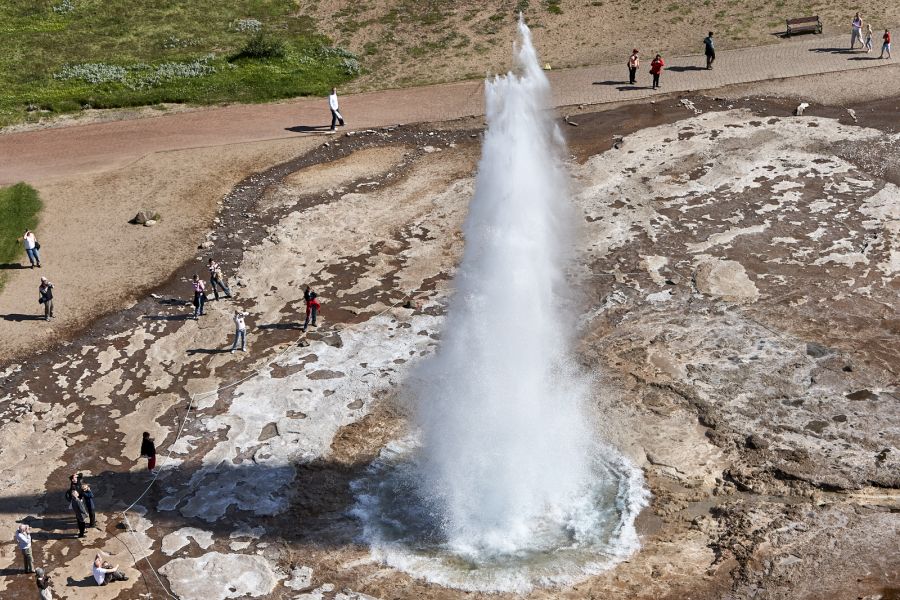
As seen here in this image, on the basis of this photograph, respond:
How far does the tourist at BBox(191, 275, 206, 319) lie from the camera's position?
29.1 meters

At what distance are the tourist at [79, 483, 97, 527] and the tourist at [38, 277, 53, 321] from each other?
925 cm

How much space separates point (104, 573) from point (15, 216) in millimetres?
19367

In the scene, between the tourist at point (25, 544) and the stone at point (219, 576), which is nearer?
the stone at point (219, 576)

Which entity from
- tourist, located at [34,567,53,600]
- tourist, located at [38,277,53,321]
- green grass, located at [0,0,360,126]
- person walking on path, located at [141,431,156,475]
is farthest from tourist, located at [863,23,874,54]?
tourist, located at [34,567,53,600]

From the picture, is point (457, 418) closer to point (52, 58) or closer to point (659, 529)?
point (659, 529)

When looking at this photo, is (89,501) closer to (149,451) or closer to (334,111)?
(149,451)

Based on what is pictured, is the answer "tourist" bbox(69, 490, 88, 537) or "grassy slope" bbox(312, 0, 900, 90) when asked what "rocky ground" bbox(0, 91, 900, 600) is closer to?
"tourist" bbox(69, 490, 88, 537)

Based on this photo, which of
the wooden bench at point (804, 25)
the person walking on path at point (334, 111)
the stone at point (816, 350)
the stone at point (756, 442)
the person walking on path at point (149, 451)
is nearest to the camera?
the stone at point (756, 442)

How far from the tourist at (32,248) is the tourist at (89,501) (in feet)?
42.0

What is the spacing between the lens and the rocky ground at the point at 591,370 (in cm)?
2045

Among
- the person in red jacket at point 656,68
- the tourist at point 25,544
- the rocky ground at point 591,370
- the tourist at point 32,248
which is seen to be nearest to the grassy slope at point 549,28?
the person in red jacket at point 656,68

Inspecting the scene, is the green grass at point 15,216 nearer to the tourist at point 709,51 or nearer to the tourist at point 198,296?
the tourist at point 198,296

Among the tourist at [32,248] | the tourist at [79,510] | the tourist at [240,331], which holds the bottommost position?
the tourist at [79,510]

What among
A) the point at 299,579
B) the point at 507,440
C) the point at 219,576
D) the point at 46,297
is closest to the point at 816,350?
the point at 507,440
